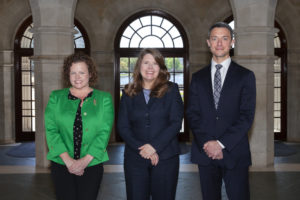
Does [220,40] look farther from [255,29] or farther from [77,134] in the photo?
[255,29]

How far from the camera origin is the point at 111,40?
10.7 m

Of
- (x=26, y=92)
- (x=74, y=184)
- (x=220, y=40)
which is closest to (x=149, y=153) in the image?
(x=74, y=184)

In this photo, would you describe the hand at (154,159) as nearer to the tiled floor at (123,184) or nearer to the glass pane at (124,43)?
the tiled floor at (123,184)

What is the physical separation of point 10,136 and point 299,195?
26.7 feet

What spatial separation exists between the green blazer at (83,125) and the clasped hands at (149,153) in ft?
1.05

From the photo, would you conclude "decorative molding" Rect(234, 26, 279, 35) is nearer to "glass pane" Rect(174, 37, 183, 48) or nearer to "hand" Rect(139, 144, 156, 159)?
"glass pane" Rect(174, 37, 183, 48)

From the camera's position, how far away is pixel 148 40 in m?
10.9

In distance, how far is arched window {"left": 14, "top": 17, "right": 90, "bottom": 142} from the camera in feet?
35.8

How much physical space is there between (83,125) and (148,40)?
8199 mm

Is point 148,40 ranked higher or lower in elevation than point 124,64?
higher

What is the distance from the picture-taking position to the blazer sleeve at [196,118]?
3.21 metres

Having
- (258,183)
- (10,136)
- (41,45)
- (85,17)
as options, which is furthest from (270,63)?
(10,136)

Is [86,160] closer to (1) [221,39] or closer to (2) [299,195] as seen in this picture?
(1) [221,39]

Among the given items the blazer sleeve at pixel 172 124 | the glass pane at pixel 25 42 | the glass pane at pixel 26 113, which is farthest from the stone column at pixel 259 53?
the glass pane at pixel 26 113
